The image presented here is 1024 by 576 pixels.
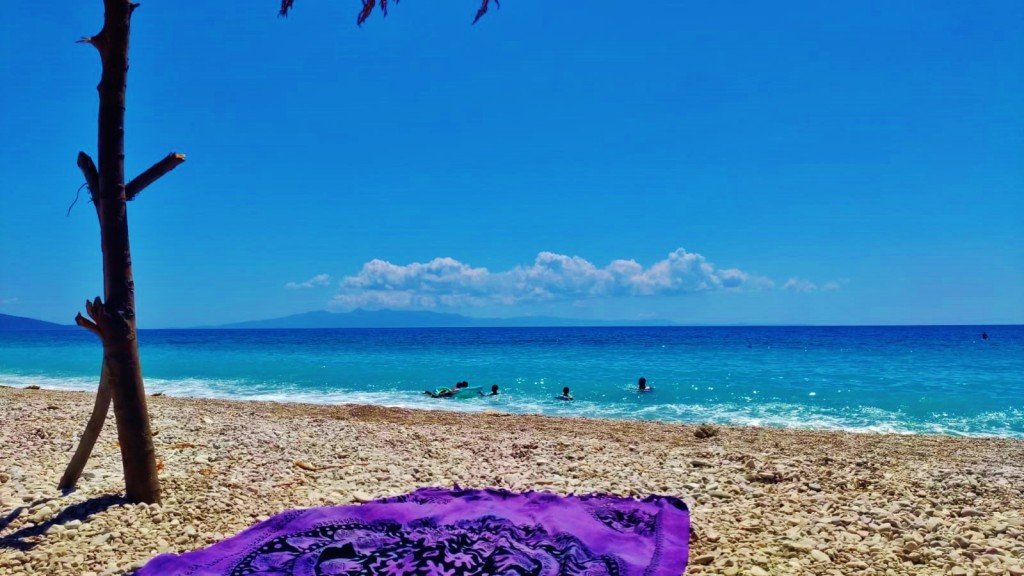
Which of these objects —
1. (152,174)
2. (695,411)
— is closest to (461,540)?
(152,174)

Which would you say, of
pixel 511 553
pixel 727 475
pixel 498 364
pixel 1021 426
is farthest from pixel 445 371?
pixel 511 553

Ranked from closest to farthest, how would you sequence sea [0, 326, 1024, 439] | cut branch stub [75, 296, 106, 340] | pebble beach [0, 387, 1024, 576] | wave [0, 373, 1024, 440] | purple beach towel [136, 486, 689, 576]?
purple beach towel [136, 486, 689, 576], pebble beach [0, 387, 1024, 576], cut branch stub [75, 296, 106, 340], wave [0, 373, 1024, 440], sea [0, 326, 1024, 439]

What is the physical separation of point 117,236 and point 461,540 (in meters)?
3.71

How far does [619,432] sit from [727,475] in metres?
4.58

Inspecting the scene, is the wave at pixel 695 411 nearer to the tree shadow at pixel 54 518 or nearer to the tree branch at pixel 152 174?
the tree shadow at pixel 54 518

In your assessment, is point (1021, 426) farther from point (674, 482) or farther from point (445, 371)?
point (445, 371)

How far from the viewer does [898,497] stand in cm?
548

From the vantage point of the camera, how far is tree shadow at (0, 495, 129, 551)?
14.1 feet

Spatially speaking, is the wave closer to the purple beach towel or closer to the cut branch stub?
the purple beach towel

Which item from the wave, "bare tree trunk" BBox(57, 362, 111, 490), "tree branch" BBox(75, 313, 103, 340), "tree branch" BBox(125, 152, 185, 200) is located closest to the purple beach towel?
"bare tree trunk" BBox(57, 362, 111, 490)

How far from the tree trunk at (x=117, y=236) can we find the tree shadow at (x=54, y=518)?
0.36m

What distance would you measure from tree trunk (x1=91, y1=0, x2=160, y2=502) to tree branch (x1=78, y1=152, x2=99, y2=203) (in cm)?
16

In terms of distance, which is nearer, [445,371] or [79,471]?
[79,471]

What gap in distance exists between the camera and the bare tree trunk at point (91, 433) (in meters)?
5.10
